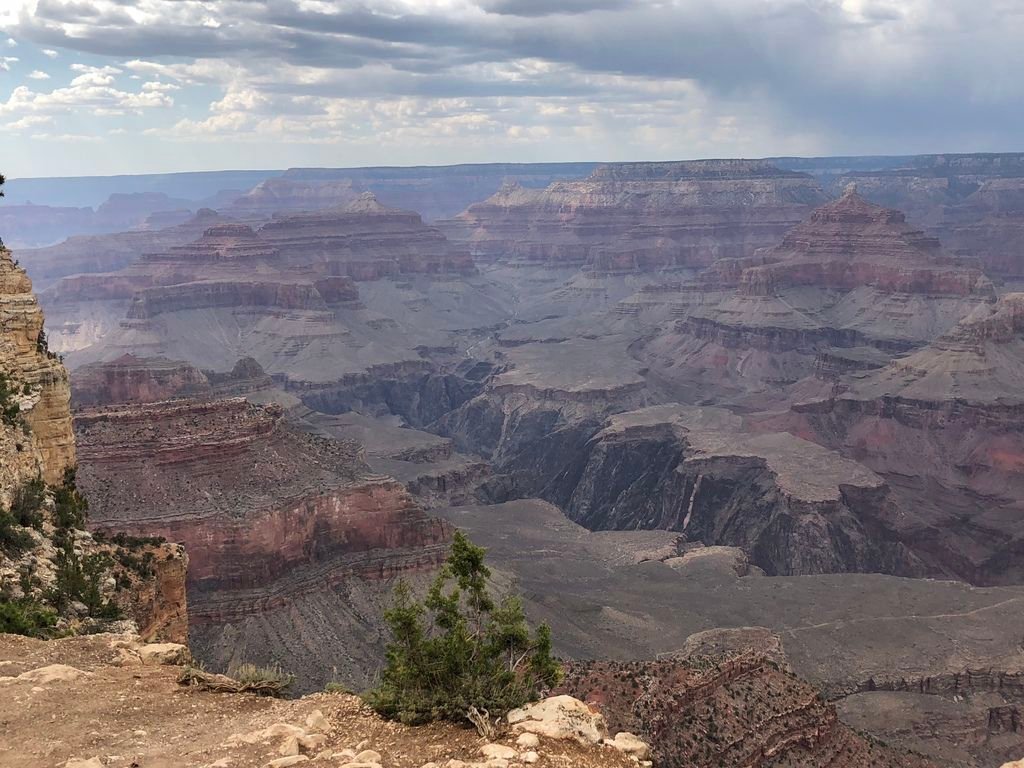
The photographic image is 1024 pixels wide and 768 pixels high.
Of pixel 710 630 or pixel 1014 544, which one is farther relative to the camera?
pixel 1014 544

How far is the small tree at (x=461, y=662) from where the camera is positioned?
16578mm

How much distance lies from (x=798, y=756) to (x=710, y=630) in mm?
23561

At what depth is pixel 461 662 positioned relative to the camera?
1745 cm

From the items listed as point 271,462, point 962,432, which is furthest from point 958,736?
point 962,432

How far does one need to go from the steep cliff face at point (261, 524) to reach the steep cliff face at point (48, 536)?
72.7 feet

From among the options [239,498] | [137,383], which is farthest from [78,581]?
[137,383]

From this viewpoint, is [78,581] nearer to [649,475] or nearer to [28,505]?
[28,505]

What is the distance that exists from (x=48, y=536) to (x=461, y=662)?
14.4 metres

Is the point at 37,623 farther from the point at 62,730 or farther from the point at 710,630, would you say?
the point at 710,630

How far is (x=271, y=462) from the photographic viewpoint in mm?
61594

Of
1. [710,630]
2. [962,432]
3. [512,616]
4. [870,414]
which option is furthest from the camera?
[870,414]

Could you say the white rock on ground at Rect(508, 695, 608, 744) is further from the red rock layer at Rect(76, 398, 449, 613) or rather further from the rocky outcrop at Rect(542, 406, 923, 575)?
the rocky outcrop at Rect(542, 406, 923, 575)

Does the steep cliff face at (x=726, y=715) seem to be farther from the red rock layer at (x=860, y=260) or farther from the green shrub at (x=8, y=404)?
the red rock layer at (x=860, y=260)

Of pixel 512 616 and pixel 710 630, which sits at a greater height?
pixel 512 616
